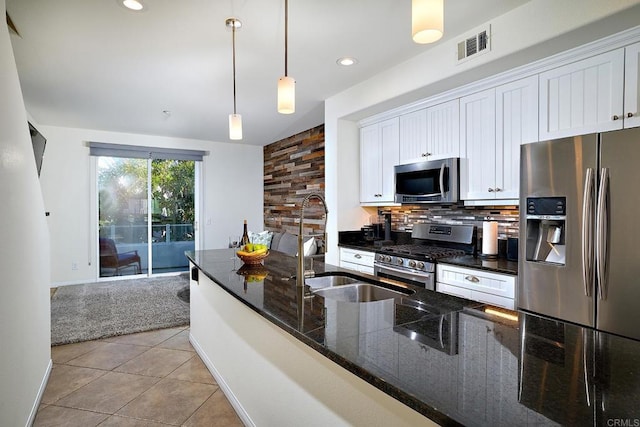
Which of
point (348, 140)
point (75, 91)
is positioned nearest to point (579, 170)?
point (348, 140)

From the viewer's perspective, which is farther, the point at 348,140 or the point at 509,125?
the point at 348,140

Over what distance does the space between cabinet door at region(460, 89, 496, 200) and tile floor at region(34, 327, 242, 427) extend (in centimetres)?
247

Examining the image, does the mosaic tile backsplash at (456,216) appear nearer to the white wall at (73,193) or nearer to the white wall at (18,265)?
the white wall at (18,265)

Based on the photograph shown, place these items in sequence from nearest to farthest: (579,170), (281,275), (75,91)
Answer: (579,170) < (281,275) < (75,91)

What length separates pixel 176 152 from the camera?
6215 mm

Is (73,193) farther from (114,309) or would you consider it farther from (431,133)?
(431,133)

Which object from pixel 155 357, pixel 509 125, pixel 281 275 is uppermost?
pixel 509 125

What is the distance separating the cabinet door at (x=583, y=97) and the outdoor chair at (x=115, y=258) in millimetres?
6058

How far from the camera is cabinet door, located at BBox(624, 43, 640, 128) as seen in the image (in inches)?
79.0

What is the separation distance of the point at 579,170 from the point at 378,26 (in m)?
1.61

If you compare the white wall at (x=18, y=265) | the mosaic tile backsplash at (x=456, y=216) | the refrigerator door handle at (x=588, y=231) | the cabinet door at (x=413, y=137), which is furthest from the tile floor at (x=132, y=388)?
the cabinet door at (x=413, y=137)

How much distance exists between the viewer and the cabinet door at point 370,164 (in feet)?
13.2

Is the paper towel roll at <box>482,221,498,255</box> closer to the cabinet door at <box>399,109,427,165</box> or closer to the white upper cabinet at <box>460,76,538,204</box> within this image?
the white upper cabinet at <box>460,76,538,204</box>

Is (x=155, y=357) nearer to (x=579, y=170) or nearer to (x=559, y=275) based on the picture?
(x=559, y=275)
